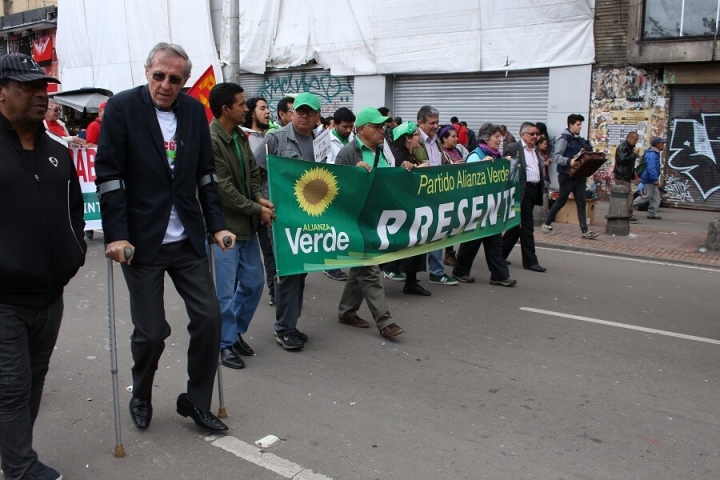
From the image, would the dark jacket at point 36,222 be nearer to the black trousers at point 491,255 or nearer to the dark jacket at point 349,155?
the dark jacket at point 349,155

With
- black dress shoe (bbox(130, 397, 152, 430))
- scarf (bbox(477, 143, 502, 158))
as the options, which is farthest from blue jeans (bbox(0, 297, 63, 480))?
scarf (bbox(477, 143, 502, 158))

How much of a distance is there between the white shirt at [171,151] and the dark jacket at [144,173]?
0.12ft

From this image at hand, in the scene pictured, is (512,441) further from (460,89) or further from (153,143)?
(460,89)

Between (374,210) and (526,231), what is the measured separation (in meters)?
3.13

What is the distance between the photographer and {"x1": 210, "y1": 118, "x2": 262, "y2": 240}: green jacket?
4.96 m

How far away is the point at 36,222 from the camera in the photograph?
3.13 m

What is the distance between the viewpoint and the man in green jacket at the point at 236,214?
195 inches

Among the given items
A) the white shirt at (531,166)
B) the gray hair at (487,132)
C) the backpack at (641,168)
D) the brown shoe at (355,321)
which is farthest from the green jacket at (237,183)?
the backpack at (641,168)

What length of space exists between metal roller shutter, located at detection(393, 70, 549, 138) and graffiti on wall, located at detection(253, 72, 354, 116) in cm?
179

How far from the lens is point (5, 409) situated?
3.12 meters

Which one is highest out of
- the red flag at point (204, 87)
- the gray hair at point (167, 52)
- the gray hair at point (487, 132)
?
the red flag at point (204, 87)

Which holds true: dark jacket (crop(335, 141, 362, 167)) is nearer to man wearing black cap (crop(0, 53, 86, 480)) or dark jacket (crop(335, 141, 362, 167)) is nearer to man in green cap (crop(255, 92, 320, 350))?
man in green cap (crop(255, 92, 320, 350))

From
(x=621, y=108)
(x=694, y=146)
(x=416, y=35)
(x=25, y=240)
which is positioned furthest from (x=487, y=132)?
(x=416, y=35)

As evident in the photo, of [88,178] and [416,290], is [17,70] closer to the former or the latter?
[416,290]
